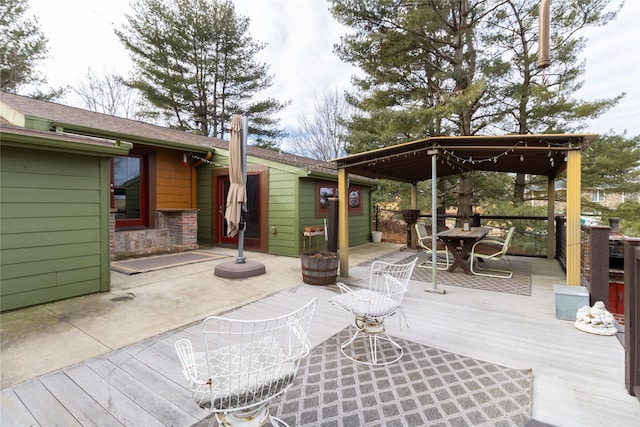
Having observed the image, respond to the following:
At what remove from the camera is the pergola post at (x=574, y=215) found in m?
3.88

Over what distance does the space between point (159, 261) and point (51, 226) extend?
2.72m

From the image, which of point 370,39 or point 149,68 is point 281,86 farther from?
point 370,39

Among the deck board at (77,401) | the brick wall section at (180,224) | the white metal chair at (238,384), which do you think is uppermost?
the brick wall section at (180,224)

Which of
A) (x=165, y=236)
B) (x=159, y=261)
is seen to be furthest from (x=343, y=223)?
(x=165, y=236)

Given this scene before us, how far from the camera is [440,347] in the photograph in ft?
8.53

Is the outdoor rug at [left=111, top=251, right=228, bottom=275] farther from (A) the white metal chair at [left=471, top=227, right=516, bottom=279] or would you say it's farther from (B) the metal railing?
(B) the metal railing

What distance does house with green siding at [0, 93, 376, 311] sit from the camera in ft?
11.0

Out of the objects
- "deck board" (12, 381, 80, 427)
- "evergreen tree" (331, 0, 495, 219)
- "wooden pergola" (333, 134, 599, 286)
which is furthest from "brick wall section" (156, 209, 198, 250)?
"deck board" (12, 381, 80, 427)

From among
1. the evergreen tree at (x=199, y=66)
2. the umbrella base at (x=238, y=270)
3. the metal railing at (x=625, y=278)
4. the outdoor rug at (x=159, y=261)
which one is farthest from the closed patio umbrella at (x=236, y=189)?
the evergreen tree at (x=199, y=66)

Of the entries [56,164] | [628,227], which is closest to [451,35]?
[628,227]

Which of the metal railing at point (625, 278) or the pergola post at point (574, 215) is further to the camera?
the pergola post at point (574, 215)

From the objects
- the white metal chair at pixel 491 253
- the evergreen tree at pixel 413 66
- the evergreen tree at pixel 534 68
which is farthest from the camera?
the evergreen tree at pixel 413 66

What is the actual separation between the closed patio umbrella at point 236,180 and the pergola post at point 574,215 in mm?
4646

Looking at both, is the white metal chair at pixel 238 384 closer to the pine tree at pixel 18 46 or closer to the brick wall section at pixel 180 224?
the brick wall section at pixel 180 224
